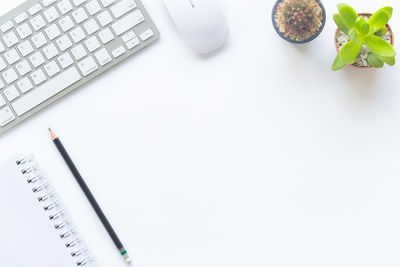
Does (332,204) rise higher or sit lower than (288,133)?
lower

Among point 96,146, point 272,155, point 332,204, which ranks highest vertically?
point 96,146

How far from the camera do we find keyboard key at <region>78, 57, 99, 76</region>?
0.72 metres

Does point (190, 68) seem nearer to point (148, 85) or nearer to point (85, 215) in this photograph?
point (148, 85)

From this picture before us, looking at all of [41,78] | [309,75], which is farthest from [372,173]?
[41,78]

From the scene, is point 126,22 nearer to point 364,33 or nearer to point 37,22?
point 37,22

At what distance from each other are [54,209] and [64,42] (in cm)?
27

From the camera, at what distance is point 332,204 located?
27.8 inches

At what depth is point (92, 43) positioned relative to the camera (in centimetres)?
71

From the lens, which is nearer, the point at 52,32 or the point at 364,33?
the point at 364,33

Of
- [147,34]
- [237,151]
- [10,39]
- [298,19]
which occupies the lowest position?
[237,151]

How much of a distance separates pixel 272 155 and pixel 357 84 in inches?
7.0

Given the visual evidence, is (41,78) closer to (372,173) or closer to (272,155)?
(272,155)

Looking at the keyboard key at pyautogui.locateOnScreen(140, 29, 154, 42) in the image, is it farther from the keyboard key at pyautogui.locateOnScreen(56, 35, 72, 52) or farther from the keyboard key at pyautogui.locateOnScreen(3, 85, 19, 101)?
the keyboard key at pyautogui.locateOnScreen(3, 85, 19, 101)

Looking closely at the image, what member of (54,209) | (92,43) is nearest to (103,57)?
(92,43)
